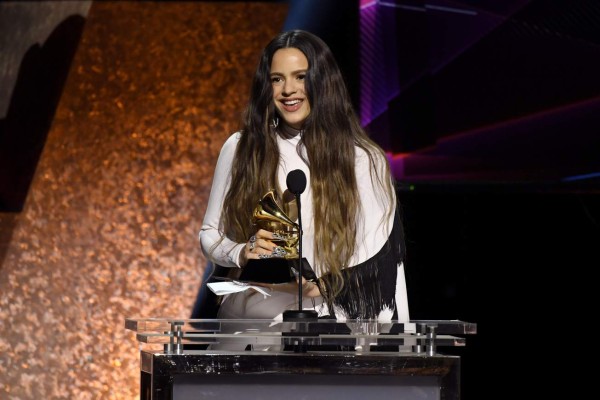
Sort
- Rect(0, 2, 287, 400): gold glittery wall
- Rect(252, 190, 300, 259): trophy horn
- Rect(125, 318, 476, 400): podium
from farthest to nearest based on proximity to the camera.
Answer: Rect(0, 2, 287, 400): gold glittery wall, Rect(252, 190, 300, 259): trophy horn, Rect(125, 318, 476, 400): podium

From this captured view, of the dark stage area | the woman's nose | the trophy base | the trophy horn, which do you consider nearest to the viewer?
the trophy base

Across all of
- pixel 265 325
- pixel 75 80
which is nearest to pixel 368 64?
pixel 75 80

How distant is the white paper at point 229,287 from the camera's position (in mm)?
1973

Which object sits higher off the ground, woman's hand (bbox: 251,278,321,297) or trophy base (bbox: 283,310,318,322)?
woman's hand (bbox: 251,278,321,297)

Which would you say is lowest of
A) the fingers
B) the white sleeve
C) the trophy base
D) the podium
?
the podium

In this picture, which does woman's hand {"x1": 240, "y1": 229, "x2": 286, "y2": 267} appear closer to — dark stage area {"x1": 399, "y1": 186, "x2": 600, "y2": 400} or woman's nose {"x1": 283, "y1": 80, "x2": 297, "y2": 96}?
woman's nose {"x1": 283, "y1": 80, "x2": 297, "y2": 96}

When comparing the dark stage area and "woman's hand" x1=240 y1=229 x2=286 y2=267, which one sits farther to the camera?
the dark stage area

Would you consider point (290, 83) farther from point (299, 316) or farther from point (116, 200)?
point (116, 200)

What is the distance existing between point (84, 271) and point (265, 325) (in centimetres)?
201

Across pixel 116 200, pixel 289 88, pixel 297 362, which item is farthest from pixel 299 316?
pixel 116 200

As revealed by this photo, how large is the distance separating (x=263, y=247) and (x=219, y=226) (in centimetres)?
26

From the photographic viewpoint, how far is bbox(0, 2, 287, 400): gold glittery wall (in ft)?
11.8

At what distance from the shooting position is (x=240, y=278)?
203cm

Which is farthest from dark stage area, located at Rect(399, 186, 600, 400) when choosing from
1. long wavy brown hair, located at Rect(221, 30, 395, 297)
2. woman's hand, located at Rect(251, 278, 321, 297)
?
woman's hand, located at Rect(251, 278, 321, 297)
